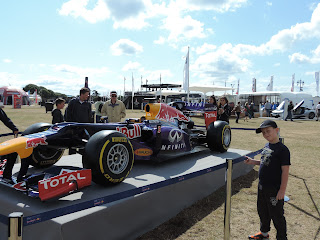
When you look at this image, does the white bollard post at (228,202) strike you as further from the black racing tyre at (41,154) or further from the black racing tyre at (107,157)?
the black racing tyre at (41,154)

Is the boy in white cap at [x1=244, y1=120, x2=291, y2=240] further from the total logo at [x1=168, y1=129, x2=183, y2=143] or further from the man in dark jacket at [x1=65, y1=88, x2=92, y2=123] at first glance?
the man in dark jacket at [x1=65, y1=88, x2=92, y2=123]

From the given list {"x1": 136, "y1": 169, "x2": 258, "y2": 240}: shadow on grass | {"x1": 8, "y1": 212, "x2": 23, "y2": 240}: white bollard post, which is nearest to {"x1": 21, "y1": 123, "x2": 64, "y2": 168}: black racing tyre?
{"x1": 136, "y1": 169, "x2": 258, "y2": 240}: shadow on grass

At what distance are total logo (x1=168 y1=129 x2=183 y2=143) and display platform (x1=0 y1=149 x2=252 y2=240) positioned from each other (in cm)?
43

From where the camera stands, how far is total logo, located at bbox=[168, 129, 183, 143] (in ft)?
15.0

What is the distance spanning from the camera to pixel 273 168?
9.14ft

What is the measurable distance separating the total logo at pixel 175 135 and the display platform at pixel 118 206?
431 millimetres

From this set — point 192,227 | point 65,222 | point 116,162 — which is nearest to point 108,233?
point 65,222

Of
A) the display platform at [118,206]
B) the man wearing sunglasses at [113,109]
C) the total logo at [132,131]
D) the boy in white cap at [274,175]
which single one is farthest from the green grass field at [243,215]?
the man wearing sunglasses at [113,109]

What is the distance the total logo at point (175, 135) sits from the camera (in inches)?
180

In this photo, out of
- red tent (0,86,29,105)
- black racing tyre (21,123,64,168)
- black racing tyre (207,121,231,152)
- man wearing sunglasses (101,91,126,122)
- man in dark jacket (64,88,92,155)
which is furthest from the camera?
red tent (0,86,29,105)

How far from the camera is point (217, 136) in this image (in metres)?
5.46

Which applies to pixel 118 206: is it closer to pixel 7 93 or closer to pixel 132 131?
pixel 132 131

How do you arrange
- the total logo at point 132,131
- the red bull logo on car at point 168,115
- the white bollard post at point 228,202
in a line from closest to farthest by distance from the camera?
the white bollard post at point 228,202 → the total logo at point 132,131 → the red bull logo on car at point 168,115

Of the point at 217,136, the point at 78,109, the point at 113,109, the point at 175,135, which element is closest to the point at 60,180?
the point at 175,135
